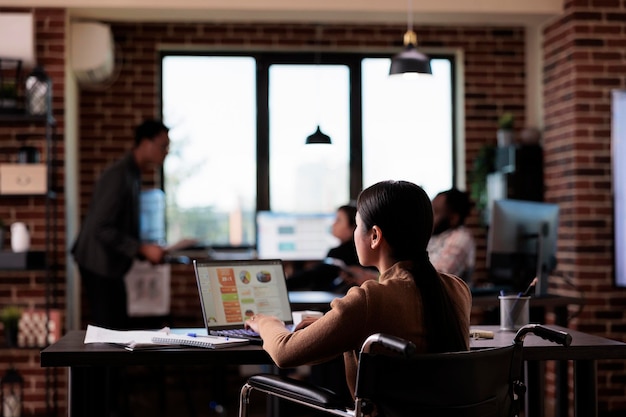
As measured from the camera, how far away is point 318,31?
641 cm

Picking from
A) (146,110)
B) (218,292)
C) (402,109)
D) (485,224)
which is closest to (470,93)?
(402,109)

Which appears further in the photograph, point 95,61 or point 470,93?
point 470,93

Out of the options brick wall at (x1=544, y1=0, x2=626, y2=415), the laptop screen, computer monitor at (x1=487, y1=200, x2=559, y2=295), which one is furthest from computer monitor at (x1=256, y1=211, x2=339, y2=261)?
the laptop screen

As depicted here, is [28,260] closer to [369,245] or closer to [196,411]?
[196,411]

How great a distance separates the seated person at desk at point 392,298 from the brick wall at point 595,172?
324cm

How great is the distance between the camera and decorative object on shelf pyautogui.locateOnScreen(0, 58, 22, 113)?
5.03 meters

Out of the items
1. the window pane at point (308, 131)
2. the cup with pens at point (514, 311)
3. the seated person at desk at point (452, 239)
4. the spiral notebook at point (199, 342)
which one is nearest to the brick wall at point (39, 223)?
the window pane at point (308, 131)

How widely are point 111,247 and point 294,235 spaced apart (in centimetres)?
173

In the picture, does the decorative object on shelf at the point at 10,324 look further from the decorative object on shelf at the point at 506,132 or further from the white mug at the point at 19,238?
the decorative object on shelf at the point at 506,132

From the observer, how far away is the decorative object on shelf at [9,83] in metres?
5.03

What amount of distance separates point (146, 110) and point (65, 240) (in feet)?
4.44

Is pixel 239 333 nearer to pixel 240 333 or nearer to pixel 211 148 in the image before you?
pixel 240 333

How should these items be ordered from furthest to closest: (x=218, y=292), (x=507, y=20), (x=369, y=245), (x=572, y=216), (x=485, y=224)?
(x=485, y=224), (x=507, y=20), (x=572, y=216), (x=218, y=292), (x=369, y=245)

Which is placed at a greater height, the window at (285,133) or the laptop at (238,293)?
the window at (285,133)
